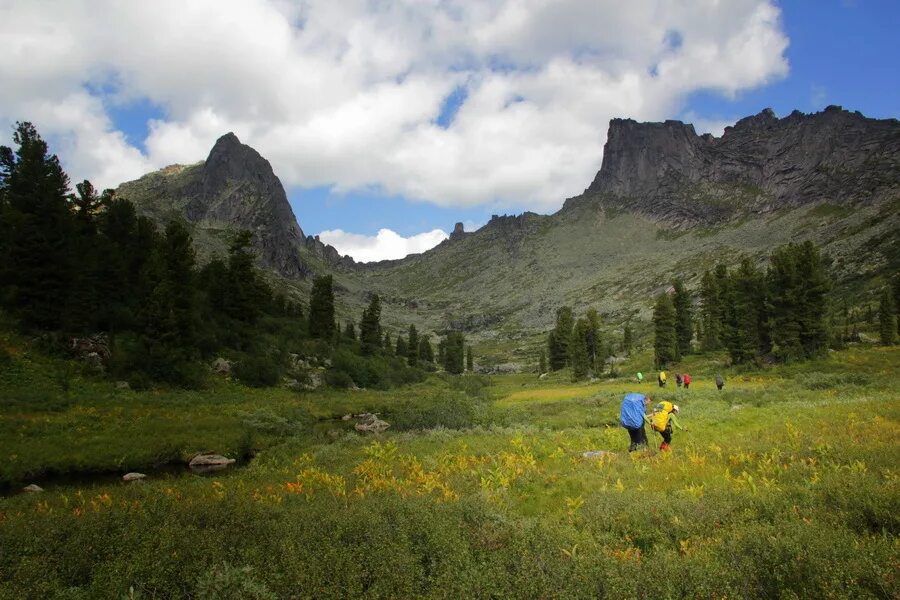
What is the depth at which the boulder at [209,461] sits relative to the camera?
2238 centimetres

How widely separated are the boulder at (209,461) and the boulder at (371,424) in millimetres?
10679

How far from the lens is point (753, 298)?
178 feet

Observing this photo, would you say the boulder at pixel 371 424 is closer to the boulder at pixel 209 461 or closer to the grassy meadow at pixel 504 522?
the boulder at pixel 209 461

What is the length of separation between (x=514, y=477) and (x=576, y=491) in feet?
6.18

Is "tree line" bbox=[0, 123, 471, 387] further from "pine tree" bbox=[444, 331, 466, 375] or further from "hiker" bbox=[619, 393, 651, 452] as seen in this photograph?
"pine tree" bbox=[444, 331, 466, 375]

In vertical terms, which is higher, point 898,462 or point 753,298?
point 753,298

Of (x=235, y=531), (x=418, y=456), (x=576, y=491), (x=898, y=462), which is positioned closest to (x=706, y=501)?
(x=576, y=491)

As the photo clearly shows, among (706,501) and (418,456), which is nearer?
(706,501)

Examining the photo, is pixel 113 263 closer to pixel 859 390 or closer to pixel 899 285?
pixel 859 390

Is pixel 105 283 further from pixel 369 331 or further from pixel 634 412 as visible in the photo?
pixel 369 331

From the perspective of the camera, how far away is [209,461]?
22.5 metres

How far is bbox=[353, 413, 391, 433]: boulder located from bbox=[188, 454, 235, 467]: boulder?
→ 10679 mm

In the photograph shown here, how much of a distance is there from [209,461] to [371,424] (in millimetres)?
13509

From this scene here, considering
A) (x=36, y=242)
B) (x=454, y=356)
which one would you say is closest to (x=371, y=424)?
(x=36, y=242)
